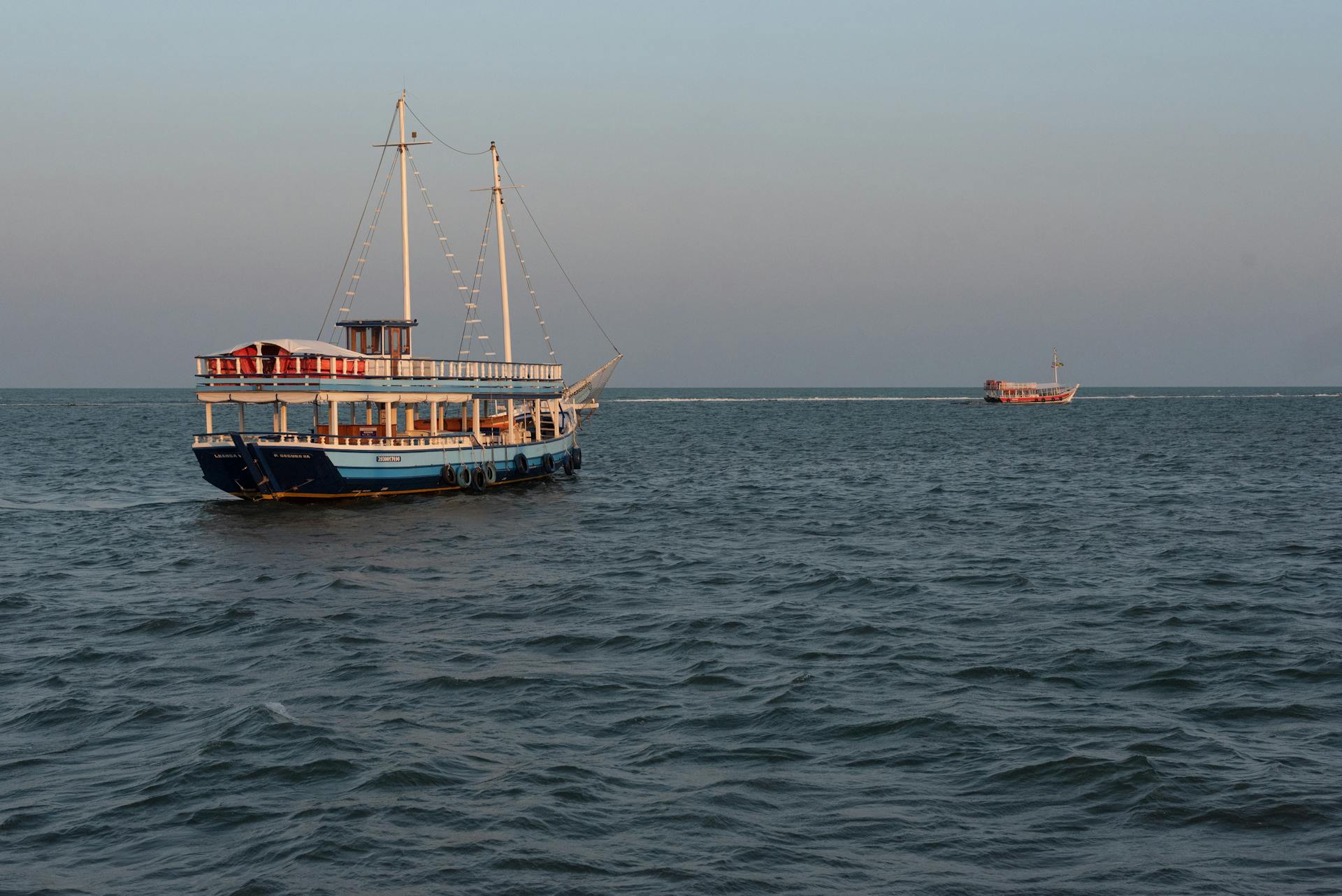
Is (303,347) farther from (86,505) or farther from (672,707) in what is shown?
(672,707)

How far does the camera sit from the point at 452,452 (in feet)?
155

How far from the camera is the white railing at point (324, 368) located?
141 ft

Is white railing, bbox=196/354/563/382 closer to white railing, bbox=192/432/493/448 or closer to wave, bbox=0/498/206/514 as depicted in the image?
white railing, bbox=192/432/493/448

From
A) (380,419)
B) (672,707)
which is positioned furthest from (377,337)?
(672,707)

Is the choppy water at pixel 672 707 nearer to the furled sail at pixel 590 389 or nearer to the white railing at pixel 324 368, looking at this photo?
the white railing at pixel 324 368

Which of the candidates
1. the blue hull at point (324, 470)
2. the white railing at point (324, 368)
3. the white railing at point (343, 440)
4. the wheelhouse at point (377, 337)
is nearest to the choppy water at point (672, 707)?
the blue hull at point (324, 470)

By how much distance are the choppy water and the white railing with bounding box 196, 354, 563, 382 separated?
221 inches

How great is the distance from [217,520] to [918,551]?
2320 cm

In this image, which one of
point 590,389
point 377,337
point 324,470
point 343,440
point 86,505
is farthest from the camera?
point 590,389

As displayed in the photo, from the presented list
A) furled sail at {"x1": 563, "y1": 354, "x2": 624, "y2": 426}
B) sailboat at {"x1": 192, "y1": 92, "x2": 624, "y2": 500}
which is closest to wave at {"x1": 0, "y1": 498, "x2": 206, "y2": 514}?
sailboat at {"x1": 192, "y1": 92, "x2": 624, "y2": 500}

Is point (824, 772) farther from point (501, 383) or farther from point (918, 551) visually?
point (501, 383)

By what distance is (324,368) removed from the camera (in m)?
43.3

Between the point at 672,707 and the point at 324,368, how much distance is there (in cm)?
2951

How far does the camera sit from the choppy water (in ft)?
39.8
